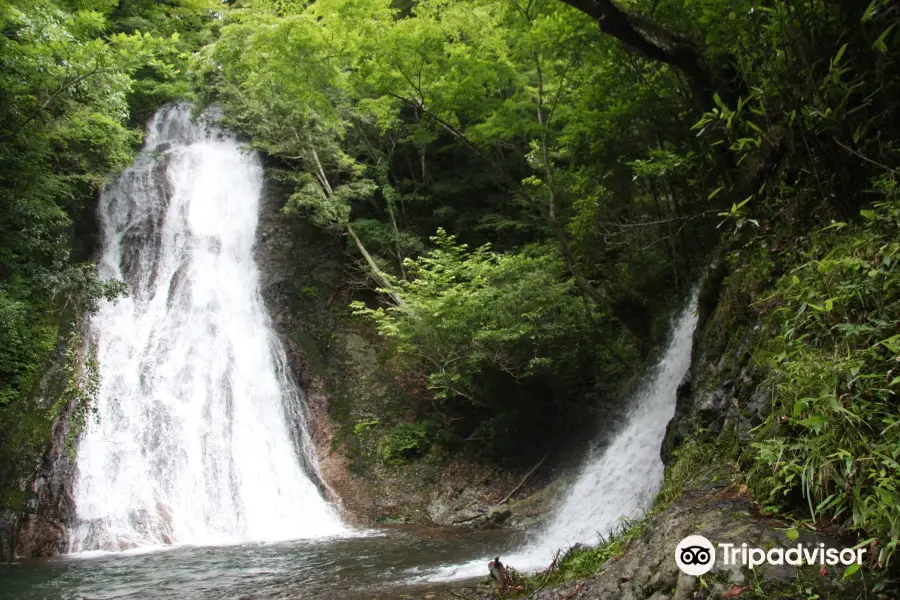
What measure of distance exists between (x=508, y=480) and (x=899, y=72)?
933 cm

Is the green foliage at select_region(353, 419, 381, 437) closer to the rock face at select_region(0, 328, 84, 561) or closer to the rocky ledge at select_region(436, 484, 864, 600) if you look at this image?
the rock face at select_region(0, 328, 84, 561)

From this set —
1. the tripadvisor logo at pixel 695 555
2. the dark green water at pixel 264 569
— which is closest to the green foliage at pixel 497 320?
the dark green water at pixel 264 569

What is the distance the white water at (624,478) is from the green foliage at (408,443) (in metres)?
4.35

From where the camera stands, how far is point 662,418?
7.67 metres

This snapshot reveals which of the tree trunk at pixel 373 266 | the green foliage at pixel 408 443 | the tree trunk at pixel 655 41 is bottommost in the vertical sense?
the green foliage at pixel 408 443

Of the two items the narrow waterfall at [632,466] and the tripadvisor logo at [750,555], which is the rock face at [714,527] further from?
the narrow waterfall at [632,466]

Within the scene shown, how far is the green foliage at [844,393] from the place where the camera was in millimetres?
2709

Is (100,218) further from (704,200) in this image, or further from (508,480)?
(704,200)

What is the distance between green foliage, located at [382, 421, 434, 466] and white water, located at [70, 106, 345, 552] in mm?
1667

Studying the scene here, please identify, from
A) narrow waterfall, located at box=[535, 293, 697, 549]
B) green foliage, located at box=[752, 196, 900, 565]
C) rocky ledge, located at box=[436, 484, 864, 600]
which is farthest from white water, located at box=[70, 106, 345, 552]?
green foliage, located at box=[752, 196, 900, 565]

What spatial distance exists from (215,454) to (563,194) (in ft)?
28.6

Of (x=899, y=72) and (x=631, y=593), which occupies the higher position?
(x=899, y=72)

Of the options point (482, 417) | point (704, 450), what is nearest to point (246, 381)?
point (482, 417)

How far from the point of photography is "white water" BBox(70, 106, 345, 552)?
34.6 ft
